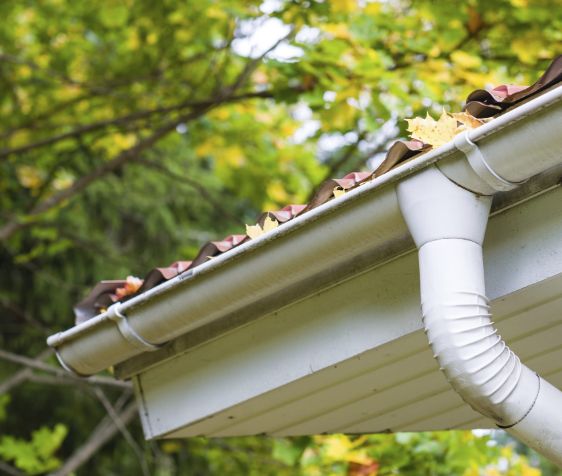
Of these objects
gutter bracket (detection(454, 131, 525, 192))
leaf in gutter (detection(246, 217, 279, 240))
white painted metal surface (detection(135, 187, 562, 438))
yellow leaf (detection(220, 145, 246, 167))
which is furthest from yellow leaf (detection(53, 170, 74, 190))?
gutter bracket (detection(454, 131, 525, 192))

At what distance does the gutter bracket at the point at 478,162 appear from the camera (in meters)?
1.89

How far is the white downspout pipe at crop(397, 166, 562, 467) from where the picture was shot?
72.8 inches

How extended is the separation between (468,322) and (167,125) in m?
3.99

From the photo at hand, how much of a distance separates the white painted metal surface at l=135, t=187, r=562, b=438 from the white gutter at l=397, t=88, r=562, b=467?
4.9 inches

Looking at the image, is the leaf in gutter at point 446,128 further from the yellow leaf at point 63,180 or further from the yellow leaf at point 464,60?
the yellow leaf at point 63,180

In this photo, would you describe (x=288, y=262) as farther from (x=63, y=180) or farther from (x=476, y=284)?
(x=63, y=180)

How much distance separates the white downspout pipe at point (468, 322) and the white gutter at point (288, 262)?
0.16ft

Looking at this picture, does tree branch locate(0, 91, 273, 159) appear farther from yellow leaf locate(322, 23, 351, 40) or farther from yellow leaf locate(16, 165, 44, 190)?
yellow leaf locate(16, 165, 44, 190)

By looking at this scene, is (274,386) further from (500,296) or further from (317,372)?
(500,296)

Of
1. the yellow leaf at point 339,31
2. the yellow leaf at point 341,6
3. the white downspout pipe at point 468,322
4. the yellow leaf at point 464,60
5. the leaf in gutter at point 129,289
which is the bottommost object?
the white downspout pipe at point 468,322

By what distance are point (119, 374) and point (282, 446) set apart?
154cm

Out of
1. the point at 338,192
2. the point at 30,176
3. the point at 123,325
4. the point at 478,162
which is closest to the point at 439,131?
the point at 478,162

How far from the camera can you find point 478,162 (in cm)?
189

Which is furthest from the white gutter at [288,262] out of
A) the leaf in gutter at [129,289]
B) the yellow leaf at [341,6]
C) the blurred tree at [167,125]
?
the yellow leaf at [341,6]
